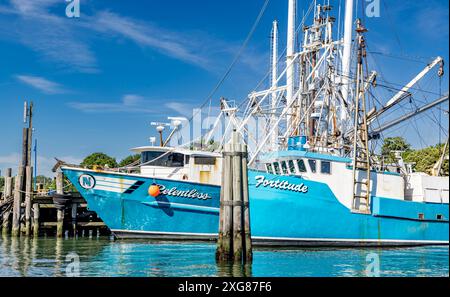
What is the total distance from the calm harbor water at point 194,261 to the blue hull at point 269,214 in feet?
3.44

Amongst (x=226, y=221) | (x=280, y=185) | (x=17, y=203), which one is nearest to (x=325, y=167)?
(x=280, y=185)

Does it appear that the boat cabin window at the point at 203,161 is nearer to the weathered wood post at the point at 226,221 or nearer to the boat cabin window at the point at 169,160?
the boat cabin window at the point at 169,160

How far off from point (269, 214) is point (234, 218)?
8875 millimetres

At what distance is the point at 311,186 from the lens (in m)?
27.5

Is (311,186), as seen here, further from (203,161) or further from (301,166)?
(203,161)

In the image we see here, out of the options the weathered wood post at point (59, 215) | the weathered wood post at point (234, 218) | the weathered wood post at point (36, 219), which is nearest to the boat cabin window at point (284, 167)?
the weathered wood post at point (234, 218)

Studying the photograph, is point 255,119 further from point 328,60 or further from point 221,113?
point 328,60

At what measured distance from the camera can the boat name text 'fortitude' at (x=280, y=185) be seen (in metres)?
27.2

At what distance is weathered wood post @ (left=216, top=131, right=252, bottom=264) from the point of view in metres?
18.6

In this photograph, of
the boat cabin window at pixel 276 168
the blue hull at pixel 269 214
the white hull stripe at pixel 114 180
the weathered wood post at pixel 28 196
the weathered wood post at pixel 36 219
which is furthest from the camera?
the weathered wood post at pixel 36 219

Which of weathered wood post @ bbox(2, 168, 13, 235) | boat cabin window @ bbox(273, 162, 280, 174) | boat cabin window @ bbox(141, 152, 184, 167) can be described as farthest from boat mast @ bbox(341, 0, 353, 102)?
weathered wood post @ bbox(2, 168, 13, 235)

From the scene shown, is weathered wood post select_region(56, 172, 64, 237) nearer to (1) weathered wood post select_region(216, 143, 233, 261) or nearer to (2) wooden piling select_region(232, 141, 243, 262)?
(1) weathered wood post select_region(216, 143, 233, 261)

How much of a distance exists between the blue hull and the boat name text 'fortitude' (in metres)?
0.05
